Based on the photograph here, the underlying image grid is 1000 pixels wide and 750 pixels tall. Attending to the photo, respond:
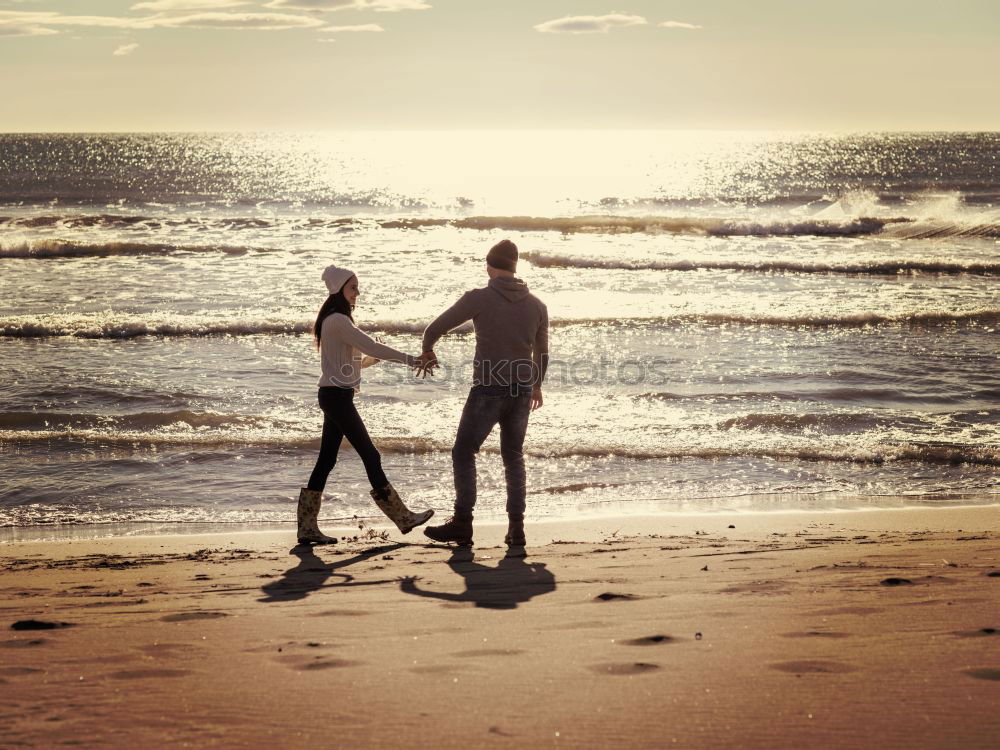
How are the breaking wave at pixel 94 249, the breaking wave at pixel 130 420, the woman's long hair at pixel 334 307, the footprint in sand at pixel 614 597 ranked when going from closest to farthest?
1. the footprint in sand at pixel 614 597
2. the woman's long hair at pixel 334 307
3. the breaking wave at pixel 130 420
4. the breaking wave at pixel 94 249

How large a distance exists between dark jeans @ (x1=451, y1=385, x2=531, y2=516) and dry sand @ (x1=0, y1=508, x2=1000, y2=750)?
0.38 metres

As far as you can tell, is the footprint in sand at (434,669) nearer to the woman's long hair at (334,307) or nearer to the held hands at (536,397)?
the held hands at (536,397)

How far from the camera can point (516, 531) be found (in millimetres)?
6301

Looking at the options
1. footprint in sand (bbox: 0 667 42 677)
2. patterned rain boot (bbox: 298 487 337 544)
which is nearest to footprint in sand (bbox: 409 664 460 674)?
footprint in sand (bbox: 0 667 42 677)

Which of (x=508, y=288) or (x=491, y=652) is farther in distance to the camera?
(x=508, y=288)

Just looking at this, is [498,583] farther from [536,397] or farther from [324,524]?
[324,524]

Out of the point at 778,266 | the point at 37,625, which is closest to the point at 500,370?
the point at 37,625

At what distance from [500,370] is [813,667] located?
2.85 metres

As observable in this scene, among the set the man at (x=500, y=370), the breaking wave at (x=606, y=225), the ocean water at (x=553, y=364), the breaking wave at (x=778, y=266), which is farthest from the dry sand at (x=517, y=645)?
the breaking wave at (x=606, y=225)

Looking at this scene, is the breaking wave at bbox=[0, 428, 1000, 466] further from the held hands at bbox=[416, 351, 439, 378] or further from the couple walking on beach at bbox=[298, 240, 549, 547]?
the held hands at bbox=[416, 351, 439, 378]

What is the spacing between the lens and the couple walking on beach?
605 cm

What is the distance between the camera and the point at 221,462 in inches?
350

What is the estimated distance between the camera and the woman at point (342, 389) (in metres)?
6.30

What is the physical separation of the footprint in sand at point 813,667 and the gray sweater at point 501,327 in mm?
2669
